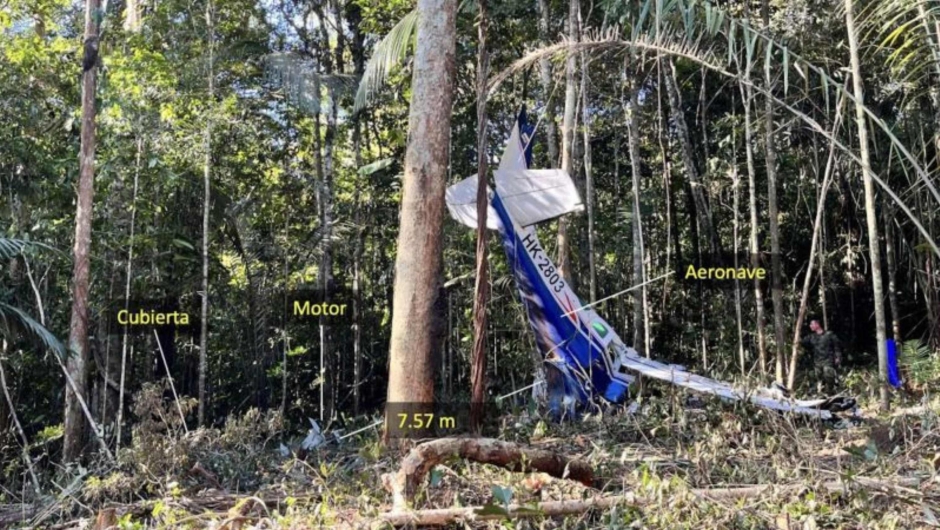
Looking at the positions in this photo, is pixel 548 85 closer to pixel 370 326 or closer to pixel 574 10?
pixel 574 10

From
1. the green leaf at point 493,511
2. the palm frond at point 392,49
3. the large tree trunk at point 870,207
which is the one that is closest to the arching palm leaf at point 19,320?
the palm frond at point 392,49

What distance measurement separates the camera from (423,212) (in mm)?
5477

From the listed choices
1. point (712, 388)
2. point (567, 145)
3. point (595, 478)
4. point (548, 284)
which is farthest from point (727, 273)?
point (595, 478)

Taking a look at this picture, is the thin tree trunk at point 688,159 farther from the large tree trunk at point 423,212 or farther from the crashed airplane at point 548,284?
A: the large tree trunk at point 423,212

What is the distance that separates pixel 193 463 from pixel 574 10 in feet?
20.7

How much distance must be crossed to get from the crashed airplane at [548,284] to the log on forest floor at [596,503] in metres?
2.94

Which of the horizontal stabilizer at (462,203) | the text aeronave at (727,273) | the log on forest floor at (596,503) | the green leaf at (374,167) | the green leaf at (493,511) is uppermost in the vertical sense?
the green leaf at (374,167)

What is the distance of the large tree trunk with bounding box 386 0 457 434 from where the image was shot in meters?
5.37

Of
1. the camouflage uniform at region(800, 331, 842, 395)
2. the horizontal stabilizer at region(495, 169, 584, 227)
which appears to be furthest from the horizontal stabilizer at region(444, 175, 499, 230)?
the camouflage uniform at region(800, 331, 842, 395)

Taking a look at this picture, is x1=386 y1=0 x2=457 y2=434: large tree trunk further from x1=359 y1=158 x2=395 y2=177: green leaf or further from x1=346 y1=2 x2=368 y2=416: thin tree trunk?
x1=346 y1=2 x2=368 y2=416: thin tree trunk

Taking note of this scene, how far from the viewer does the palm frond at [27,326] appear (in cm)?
634

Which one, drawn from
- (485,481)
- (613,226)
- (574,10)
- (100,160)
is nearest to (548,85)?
(574,10)

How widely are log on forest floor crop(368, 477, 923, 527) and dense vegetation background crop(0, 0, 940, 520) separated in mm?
3726

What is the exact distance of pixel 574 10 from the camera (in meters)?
8.55
